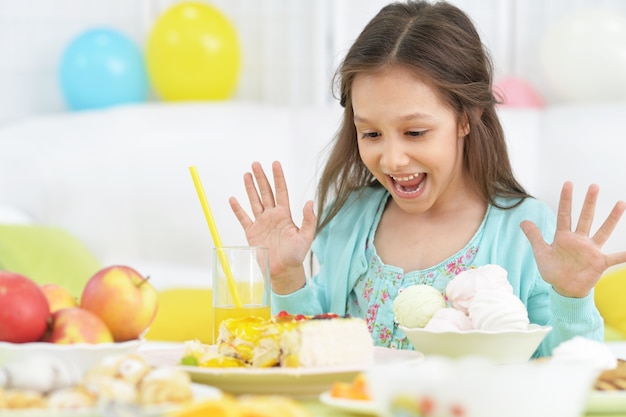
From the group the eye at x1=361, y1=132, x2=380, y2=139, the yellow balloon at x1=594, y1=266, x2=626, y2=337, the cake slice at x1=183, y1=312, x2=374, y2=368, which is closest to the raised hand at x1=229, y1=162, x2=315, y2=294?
the eye at x1=361, y1=132, x2=380, y2=139

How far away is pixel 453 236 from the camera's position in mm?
1710

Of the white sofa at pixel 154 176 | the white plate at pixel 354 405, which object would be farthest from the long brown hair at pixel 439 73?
the white sofa at pixel 154 176

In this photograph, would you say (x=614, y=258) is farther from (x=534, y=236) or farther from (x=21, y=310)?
(x=21, y=310)

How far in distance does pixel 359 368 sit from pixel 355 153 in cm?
91

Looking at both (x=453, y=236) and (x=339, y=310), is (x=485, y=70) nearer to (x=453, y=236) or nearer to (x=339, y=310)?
(x=453, y=236)

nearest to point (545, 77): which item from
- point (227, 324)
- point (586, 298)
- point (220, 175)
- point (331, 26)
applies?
point (331, 26)

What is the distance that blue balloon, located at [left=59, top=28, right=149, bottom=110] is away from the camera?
3.46m

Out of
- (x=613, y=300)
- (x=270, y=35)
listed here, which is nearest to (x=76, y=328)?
(x=613, y=300)

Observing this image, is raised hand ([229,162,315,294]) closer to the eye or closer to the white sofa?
the eye

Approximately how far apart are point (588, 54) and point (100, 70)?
5.23 feet

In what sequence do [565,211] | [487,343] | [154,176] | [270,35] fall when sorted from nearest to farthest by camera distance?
[487,343] < [565,211] < [154,176] < [270,35]

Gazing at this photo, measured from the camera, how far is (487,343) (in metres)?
0.99

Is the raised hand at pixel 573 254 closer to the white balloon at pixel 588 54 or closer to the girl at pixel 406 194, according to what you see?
the girl at pixel 406 194

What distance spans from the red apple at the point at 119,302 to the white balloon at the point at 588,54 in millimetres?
2548
